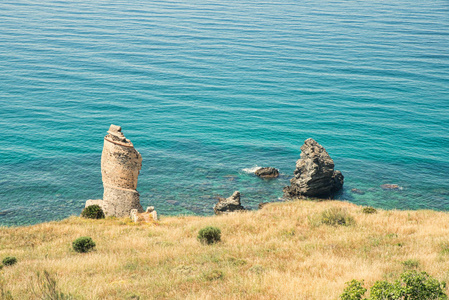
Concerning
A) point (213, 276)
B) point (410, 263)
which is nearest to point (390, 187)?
point (410, 263)

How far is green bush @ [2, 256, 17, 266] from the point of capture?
18016 mm

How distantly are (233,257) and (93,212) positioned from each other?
15.9 metres

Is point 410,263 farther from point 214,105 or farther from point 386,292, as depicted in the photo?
point 214,105

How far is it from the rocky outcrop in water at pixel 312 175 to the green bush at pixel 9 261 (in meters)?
29.6

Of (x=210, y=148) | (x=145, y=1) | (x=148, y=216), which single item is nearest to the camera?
(x=148, y=216)

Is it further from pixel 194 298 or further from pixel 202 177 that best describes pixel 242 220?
pixel 202 177

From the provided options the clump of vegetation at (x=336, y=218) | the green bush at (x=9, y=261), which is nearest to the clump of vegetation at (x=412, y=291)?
the clump of vegetation at (x=336, y=218)

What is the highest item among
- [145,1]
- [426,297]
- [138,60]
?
[145,1]

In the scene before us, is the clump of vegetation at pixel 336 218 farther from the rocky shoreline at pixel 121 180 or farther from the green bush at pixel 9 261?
the green bush at pixel 9 261

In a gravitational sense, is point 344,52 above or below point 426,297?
above

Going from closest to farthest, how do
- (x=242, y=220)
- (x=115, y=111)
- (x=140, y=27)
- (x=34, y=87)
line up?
(x=242, y=220)
(x=115, y=111)
(x=34, y=87)
(x=140, y=27)

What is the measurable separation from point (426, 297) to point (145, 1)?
8007 inches

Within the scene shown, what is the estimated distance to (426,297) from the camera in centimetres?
1055

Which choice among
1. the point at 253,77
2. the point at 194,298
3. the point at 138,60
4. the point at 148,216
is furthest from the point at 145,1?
the point at 194,298
